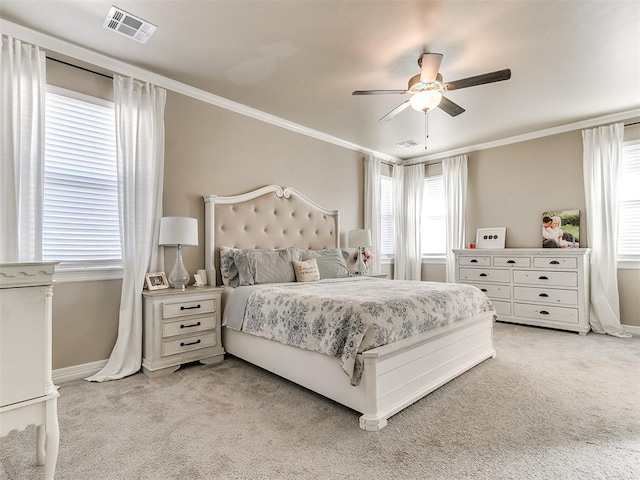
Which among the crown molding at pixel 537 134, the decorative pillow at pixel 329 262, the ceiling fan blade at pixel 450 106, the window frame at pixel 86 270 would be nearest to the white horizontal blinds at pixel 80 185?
the window frame at pixel 86 270

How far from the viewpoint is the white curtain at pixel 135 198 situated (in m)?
2.94

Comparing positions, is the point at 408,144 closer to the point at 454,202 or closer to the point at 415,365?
the point at 454,202

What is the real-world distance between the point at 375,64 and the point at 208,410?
3054 mm

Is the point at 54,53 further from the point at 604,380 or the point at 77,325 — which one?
the point at 604,380

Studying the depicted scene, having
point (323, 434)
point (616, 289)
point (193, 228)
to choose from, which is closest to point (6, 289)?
point (323, 434)

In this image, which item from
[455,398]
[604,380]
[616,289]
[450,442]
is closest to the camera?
[450,442]

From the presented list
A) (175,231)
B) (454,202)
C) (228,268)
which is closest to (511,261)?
(454,202)

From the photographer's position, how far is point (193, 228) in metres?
3.18

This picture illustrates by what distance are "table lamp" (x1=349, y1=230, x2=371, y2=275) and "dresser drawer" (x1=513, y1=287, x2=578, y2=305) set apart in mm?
2059

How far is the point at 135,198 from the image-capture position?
307cm

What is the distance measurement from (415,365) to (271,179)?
2.83 m

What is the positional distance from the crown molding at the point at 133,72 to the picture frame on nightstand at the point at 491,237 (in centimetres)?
298

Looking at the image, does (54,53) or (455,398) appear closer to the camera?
(455,398)

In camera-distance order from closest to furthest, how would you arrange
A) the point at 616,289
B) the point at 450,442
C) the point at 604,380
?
the point at 450,442
the point at 604,380
the point at 616,289
